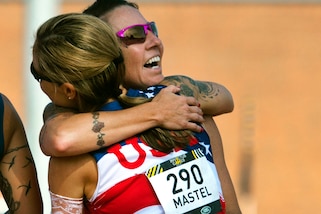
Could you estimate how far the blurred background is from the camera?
9.60 meters

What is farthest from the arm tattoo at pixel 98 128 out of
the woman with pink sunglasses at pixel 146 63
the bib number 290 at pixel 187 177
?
the woman with pink sunglasses at pixel 146 63

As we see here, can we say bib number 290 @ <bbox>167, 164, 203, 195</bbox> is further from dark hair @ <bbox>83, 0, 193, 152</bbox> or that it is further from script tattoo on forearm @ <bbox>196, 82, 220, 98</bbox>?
script tattoo on forearm @ <bbox>196, 82, 220, 98</bbox>

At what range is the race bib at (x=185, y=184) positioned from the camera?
2.22m

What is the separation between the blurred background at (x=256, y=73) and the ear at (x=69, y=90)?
537cm

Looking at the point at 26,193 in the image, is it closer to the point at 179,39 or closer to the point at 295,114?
the point at 295,114

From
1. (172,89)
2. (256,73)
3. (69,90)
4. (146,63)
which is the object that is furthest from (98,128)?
(256,73)

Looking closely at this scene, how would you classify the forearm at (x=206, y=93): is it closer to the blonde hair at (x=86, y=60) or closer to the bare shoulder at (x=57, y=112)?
the blonde hair at (x=86, y=60)

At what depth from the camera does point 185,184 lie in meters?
2.23

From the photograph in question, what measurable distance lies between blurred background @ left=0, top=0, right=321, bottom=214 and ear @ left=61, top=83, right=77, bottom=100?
5.37 m

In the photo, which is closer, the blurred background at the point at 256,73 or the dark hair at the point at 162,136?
the dark hair at the point at 162,136

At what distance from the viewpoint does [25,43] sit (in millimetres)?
4109

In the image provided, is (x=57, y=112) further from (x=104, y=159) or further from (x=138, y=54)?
(x=138, y=54)

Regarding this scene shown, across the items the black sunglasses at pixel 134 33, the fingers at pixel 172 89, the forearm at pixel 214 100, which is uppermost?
the black sunglasses at pixel 134 33

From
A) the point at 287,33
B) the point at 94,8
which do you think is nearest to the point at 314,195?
the point at 287,33
